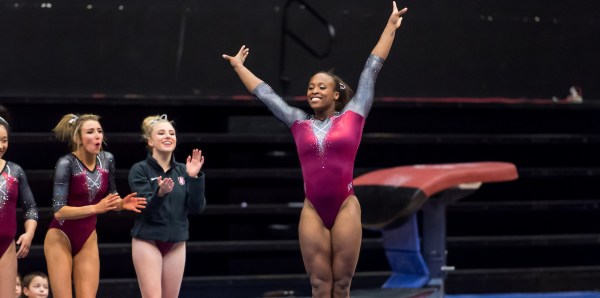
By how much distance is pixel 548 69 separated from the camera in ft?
34.5

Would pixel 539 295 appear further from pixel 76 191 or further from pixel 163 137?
pixel 76 191

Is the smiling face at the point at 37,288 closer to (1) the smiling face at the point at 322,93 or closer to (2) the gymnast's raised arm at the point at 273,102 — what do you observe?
(2) the gymnast's raised arm at the point at 273,102

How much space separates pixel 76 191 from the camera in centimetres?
567

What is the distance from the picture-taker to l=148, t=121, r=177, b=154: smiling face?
5.84 meters

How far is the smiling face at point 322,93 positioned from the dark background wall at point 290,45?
4.48 meters

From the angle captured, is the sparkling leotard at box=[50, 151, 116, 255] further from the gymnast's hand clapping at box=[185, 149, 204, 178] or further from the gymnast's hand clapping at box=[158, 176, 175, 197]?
the gymnast's hand clapping at box=[185, 149, 204, 178]

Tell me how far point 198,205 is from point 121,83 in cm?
404

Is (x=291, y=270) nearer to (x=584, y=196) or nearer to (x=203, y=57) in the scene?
(x=203, y=57)

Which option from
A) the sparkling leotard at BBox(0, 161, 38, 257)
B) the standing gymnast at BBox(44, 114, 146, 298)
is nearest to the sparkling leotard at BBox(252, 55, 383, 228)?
the standing gymnast at BBox(44, 114, 146, 298)

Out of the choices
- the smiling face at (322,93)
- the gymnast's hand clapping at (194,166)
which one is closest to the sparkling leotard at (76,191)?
the gymnast's hand clapping at (194,166)

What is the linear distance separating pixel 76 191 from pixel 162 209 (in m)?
0.50

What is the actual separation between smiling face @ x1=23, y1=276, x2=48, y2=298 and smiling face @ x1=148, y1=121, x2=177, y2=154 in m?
1.41

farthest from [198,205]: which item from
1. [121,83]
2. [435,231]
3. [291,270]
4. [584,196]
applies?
[584,196]

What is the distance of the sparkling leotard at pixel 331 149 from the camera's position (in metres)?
5.18
